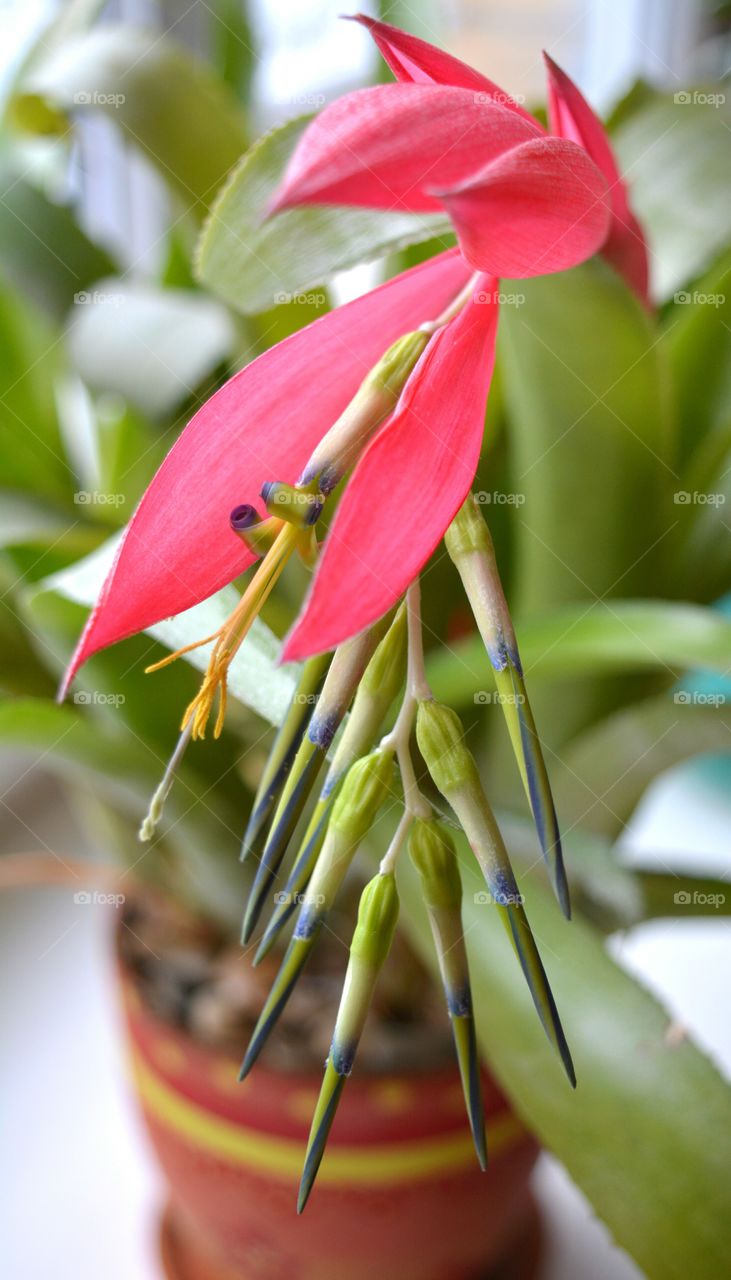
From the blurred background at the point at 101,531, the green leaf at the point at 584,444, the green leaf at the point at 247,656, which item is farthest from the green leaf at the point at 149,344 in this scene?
the green leaf at the point at 247,656

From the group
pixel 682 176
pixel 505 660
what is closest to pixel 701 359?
pixel 682 176

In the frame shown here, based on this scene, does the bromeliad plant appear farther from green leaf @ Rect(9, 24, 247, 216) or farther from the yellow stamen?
green leaf @ Rect(9, 24, 247, 216)

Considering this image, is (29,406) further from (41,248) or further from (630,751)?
(630,751)

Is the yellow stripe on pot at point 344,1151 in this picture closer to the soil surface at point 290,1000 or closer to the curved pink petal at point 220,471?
the soil surface at point 290,1000

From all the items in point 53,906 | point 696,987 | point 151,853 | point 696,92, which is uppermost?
point 696,92

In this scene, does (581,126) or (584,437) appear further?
(584,437)

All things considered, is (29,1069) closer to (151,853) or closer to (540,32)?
(151,853)

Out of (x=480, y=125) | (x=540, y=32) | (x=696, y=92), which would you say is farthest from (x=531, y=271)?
(x=540, y=32)
